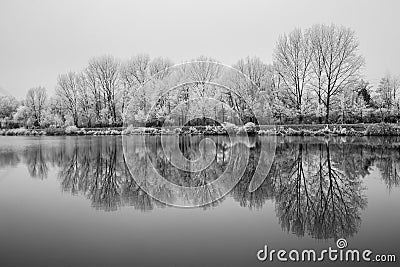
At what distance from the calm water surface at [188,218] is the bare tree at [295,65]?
21.7 metres

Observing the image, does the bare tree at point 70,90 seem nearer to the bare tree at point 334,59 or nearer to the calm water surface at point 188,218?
the bare tree at point 334,59

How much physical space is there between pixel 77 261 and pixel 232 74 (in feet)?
56.1

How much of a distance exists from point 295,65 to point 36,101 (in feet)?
148

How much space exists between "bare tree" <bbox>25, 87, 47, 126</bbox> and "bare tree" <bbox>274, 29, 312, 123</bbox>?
1659 inches

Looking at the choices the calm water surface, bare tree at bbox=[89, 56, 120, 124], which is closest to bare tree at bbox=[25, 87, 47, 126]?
bare tree at bbox=[89, 56, 120, 124]

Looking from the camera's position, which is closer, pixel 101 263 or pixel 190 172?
pixel 101 263

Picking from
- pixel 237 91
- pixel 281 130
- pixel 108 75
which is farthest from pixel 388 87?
pixel 108 75

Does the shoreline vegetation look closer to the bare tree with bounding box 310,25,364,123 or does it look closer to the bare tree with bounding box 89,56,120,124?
the bare tree with bounding box 310,25,364,123

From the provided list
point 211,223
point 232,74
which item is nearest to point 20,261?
point 211,223

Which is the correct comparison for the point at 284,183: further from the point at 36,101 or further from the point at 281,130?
the point at 36,101

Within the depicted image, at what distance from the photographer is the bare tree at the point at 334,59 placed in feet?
92.2

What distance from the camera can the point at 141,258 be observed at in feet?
12.8

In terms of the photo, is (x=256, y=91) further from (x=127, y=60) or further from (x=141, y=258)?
(x=127, y=60)

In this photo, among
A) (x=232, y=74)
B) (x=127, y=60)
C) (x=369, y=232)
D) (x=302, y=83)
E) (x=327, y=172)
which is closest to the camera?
(x=369, y=232)
